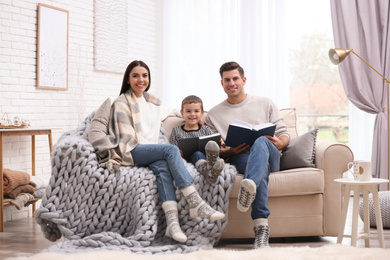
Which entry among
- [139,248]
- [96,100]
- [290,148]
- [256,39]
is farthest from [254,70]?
[139,248]

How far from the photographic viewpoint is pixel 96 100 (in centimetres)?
519

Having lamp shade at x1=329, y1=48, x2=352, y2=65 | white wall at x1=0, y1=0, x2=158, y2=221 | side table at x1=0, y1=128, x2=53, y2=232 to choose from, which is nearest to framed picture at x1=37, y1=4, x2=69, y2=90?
white wall at x1=0, y1=0, x2=158, y2=221

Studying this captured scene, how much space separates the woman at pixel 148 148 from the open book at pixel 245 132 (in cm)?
37

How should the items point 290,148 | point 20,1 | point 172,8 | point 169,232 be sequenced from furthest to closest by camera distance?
1. point 172,8
2. point 20,1
3. point 290,148
4. point 169,232

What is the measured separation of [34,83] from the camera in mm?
4355

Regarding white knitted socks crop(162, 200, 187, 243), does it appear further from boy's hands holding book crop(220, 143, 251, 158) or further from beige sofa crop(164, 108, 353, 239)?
boy's hands holding book crop(220, 143, 251, 158)

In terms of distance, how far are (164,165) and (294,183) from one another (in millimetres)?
787

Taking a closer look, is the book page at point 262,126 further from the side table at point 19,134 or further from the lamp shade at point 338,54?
the side table at point 19,134

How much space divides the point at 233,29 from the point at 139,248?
3396 millimetres

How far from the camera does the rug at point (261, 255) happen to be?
2.53 meters

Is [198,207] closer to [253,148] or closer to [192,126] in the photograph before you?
[253,148]

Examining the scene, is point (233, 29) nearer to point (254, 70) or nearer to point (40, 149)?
point (254, 70)

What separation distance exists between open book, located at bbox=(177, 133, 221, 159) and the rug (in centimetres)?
72

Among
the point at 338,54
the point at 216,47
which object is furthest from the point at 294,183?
the point at 216,47
